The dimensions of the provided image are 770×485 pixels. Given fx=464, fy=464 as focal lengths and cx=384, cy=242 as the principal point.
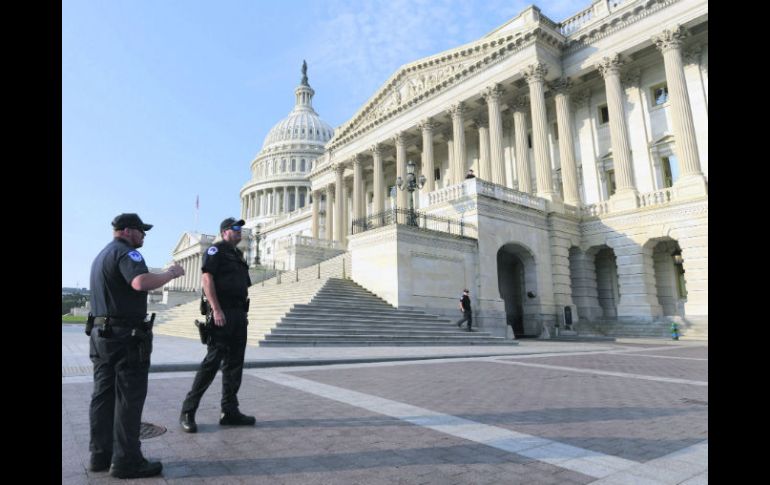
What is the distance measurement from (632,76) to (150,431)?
34.0 meters

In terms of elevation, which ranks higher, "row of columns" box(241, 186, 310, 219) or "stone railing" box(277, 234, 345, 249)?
"row of columns" box(241, 186, 310, 219)

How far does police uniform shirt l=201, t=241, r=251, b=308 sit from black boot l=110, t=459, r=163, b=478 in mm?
1912

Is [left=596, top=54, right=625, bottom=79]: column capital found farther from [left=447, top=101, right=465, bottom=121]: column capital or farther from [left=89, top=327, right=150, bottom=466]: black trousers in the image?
[left=89, top=327, right=150, bottom=466]: black trousers

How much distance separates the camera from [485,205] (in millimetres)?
24250

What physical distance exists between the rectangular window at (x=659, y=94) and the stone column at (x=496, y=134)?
9.53m

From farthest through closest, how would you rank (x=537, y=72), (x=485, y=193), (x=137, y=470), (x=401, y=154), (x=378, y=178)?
(x=378, y=178) < (x=401, y=154) < (x=537, y=72) < (x=485, y=193) < (x=137, y=470)

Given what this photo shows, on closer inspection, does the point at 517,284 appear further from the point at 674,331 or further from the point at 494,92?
the point at 494,92

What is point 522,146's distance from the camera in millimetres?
30859

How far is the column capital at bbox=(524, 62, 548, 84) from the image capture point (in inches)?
1156

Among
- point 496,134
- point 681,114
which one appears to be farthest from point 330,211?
point 681,114

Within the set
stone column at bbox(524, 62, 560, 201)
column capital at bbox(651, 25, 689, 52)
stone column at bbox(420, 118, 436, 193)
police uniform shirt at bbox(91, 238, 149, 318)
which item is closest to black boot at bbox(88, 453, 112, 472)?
police uniform shirt at bbox(91, 238, 149, 318)
